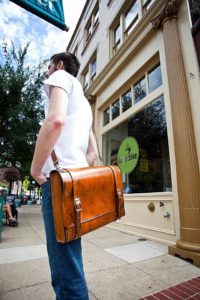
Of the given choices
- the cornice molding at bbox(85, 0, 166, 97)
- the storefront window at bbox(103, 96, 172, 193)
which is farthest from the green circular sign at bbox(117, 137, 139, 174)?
the cornice molding at bbox(85, 0, 166, 97)

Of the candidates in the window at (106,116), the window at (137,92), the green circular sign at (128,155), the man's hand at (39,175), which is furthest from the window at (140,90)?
the man's hand at (39,175)

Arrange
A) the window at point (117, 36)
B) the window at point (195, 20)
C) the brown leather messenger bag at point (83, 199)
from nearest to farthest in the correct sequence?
the brown leather messenger bag at point (83, 199) < the window at point (195, 20) < the window at point (117, 36)

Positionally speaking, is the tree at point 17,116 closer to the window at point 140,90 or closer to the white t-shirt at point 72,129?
the window at point 140,90

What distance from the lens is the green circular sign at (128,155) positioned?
5673 mm

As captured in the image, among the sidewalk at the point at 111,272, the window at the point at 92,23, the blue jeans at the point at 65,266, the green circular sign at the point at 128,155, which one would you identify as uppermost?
the window at the point at 92,23

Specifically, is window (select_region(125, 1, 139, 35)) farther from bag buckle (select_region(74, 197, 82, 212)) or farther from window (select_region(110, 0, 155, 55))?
bag buckle (select_region(74, 197, 82, 212))

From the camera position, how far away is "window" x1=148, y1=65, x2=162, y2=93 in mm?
5102

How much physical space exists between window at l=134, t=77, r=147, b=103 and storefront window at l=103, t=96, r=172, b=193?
1.51 ft

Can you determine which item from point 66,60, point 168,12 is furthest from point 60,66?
point 168,12

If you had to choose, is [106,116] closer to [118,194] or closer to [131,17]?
[131,17]

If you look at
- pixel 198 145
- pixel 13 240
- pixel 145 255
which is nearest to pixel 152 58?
pixel 198 145

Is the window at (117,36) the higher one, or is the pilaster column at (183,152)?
the window at (117,36)

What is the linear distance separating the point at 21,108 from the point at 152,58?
6536 mm

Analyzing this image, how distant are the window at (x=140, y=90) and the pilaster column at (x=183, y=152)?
148 centimetres
